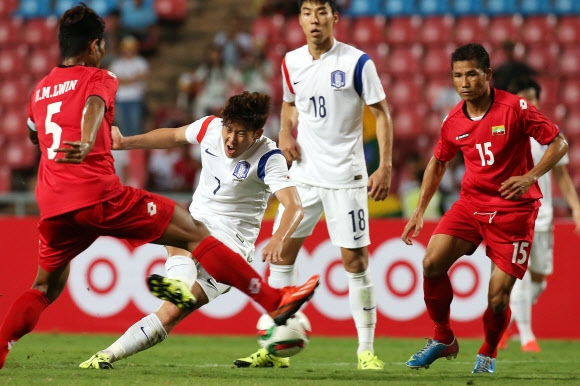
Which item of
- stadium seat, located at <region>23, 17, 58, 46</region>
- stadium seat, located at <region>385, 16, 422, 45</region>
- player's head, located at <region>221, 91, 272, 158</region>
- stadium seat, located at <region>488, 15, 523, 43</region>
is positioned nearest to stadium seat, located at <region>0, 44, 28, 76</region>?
stadium seat, located at <region>23, 17, 58, 46</region>

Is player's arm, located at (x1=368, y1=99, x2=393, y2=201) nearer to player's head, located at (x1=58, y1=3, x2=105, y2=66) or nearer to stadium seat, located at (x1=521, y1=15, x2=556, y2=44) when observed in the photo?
player's head, located at (x1=58, y1=3, x2=105, y2=66)

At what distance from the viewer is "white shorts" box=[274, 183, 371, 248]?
7035 mm

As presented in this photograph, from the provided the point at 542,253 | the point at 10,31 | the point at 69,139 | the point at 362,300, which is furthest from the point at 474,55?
the point at 10,31

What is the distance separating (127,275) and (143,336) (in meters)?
4.07

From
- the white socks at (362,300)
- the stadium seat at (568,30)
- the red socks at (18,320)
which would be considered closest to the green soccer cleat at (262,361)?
the white socks at (362,300)

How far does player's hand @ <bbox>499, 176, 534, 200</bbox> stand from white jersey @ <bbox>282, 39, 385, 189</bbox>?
1.14m

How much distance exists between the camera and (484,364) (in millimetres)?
6641

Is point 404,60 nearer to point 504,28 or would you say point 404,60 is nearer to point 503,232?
point 504,28

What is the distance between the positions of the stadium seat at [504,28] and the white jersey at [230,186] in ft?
30.5

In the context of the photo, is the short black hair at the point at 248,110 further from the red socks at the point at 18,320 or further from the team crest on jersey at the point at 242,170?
the red socks at the point at 18,320

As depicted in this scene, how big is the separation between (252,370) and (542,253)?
359 cm

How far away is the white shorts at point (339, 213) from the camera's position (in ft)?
23.1

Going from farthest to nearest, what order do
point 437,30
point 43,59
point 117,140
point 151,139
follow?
point 43,59, point 437,30, point 151,139, point 117,140

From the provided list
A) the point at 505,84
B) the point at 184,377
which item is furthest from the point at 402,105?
the point at 184,377
